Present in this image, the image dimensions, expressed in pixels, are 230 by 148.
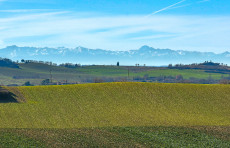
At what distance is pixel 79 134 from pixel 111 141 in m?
7.00

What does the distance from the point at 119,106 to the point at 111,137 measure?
2908 cm

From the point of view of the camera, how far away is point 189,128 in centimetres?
6669

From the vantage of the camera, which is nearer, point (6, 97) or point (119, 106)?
point (6, 97)

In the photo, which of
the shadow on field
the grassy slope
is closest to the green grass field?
the grassy slope

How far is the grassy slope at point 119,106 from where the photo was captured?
71.1 m

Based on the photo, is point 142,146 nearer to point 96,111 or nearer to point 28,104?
point 96,111

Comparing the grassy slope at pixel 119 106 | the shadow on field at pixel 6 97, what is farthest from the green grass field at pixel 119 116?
the shadow on field at pixel 6 97

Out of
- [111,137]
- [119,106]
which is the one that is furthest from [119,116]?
[111,137]

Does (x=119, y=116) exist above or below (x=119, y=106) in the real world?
below

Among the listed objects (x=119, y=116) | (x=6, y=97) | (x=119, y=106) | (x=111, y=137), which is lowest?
(x=111, y=137)

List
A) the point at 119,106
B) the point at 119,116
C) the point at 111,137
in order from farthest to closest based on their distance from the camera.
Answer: the point at 119,106 → the point at 119,116 → the point at 111,137

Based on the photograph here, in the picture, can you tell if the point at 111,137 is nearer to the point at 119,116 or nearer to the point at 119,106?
the point at 119,116

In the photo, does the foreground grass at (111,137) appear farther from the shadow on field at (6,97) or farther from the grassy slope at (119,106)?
the shadow on field at (6,97)

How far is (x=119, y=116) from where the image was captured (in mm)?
76938
